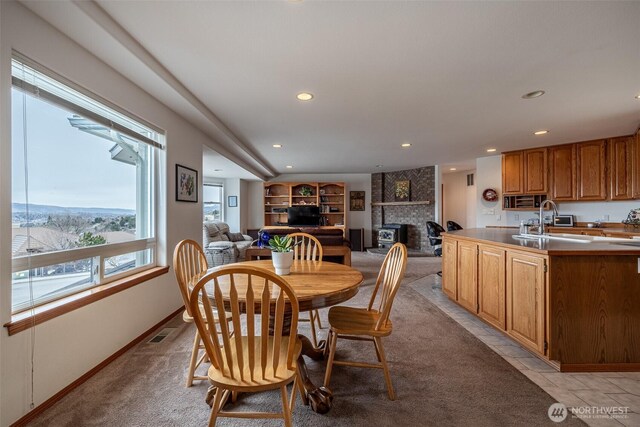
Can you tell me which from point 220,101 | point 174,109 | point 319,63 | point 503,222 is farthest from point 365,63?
point 503,222

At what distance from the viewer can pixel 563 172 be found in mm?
4742

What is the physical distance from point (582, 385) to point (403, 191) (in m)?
6.22

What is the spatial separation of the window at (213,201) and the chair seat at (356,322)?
6.40 metres

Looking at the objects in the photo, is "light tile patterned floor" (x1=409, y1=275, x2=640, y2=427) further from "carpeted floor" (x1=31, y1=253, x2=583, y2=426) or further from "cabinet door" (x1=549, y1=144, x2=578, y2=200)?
"cabinet door" (x1=549, y1=144, x2=578, y2=200)

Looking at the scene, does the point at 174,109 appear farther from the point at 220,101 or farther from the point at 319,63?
the point at 319,63

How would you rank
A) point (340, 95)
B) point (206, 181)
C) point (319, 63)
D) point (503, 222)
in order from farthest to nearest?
point (206, 181)
point (503, 222)
point (340, 95)
point (319, 63)

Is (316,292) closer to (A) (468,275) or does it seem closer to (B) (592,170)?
(A) (468,275)

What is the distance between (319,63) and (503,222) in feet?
17.8

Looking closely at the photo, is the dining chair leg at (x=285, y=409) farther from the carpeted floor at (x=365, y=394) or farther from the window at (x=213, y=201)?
the window at (x=213, y=201)

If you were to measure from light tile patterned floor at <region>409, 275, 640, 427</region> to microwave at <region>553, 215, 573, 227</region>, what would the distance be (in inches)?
142

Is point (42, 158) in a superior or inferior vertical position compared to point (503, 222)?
superior

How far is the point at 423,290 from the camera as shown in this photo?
3.99 meters

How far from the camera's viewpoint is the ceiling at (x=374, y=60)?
1.62 meters

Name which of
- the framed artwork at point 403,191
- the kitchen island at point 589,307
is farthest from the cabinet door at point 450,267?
the framed artwork at point 403,191
